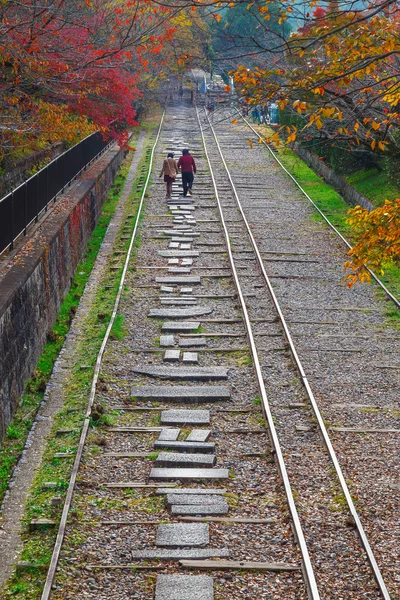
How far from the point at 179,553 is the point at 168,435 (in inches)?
114

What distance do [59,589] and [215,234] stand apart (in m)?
16.2

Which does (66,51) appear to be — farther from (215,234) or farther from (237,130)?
(237,130)

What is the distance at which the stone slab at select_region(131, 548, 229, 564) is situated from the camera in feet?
26.9

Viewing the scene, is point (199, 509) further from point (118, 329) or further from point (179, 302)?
point (179, 302)

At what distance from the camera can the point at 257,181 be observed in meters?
32.8

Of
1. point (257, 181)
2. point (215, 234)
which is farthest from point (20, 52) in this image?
point (257, 181)

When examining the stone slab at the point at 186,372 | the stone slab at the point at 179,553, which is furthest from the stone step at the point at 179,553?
the stone slab at the point at 186,372

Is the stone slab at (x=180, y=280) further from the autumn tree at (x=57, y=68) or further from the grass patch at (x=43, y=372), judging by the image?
the autumn tree at (x=57, y=68)

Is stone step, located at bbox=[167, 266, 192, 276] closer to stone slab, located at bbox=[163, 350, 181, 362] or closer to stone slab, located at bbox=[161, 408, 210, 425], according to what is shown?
stone slab, located at bbox=[163, 350, 181, 362]

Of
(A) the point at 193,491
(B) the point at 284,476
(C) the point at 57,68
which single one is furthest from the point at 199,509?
(C) the point at 57,68

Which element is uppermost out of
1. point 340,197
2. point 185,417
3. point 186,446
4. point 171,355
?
point 186,446

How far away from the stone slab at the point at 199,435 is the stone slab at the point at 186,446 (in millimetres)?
142

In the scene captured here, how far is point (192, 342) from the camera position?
1478 cm

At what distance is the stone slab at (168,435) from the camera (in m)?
10.9
